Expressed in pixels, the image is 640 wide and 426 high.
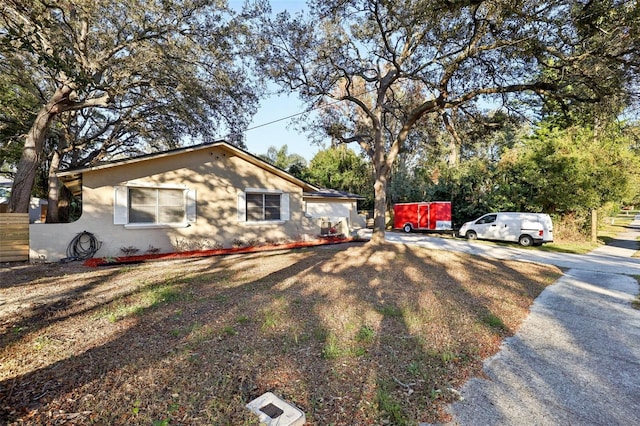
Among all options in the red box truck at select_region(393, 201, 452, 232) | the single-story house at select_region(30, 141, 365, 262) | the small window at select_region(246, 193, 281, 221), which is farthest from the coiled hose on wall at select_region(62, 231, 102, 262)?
the red box truck at select_region(393, 201, 452, 232)

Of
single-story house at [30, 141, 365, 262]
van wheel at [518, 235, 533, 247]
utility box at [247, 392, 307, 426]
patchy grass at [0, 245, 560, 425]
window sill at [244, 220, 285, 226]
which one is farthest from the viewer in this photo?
van wheel at [518, 235, 533, 247]

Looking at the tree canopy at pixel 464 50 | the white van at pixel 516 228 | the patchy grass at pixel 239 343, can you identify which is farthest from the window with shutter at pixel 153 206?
the white van at pixel 516 228

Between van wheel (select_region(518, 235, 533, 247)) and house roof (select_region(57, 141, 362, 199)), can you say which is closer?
house roof (select_region(57, 141, 362, 199))

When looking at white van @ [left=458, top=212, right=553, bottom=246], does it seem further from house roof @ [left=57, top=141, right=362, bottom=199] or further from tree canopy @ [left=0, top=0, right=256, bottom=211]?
tree canopy @ [left=0, top=0, right=256, bottom=211]

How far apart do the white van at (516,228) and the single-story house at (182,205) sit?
8.97 metres

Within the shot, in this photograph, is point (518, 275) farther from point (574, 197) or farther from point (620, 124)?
point (574, 197)

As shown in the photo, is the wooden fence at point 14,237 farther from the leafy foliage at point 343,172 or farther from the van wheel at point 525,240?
the leafy foliage at point 343,172

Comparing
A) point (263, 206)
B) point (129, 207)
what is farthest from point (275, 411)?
point (263, 206)

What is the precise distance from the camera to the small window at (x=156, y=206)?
9.55m

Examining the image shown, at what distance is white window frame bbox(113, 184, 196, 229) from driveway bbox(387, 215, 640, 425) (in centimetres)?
949

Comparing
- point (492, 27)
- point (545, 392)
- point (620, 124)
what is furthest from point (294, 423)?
point (620, 124)

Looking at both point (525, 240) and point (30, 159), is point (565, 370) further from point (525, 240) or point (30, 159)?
point (30, 159)

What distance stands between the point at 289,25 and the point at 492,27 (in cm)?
666

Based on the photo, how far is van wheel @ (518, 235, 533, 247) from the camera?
13.8 metres
